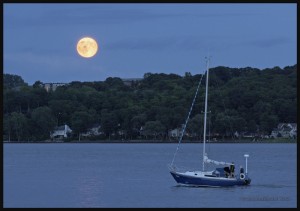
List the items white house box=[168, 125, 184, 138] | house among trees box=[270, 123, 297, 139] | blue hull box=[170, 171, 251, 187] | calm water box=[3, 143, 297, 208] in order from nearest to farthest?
1. calm water box=[3, 143, 297, 208]
2. blue hull box=[170, 171, 251, 187]
3. house among trees box=[270, 123, 297, 139]
4. white house box=[168, 125, 184, 138]

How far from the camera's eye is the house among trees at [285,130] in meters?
193

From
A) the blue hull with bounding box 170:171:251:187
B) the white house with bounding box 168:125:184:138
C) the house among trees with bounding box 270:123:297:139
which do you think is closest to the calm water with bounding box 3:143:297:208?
the blue hull with bounding box 170:171:251:187

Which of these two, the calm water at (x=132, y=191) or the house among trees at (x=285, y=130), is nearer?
the calm water at (x=132, y=191)

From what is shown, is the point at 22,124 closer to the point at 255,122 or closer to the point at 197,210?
the point at 255,122

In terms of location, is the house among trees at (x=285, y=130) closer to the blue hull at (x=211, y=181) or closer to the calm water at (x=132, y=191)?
the calm water at (x=132, y=191)

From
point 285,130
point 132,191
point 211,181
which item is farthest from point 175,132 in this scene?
point 211,181

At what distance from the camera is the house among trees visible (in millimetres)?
192750

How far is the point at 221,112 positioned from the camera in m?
181

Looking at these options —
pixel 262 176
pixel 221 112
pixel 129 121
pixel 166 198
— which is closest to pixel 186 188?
pixel 166 198

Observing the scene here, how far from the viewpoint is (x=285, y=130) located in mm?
193250

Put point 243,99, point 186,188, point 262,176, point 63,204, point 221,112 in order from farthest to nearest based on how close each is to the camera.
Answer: point 243,99 < point 221,112 < point 262,176 < point 186,188 < point 63,204

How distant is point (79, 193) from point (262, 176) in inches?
853

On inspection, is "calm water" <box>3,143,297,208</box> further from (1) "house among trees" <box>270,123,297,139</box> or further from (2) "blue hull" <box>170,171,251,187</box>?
(1) "house among trees" <box>270,123,297,139</box>

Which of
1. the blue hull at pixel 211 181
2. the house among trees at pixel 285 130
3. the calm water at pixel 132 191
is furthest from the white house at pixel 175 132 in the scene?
the blue hull at pixel 211 181
